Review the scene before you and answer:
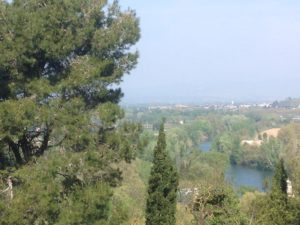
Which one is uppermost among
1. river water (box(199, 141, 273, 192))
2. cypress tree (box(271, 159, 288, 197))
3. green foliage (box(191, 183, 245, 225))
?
cypress tree (box(271, 159, 288, 197))

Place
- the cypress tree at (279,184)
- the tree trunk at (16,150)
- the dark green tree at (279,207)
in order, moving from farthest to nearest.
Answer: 1. the cypress tree at (279,184)
2. the dark green tree at (279,207)
3. the tree trunk at (16,150)

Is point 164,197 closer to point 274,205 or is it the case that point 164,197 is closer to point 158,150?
point 158,150

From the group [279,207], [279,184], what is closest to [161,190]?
[279,207]

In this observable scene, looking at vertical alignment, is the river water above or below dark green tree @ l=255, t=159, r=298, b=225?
below

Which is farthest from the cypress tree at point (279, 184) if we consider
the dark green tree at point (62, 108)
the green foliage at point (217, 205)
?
the dark green tree at point (62, 108)

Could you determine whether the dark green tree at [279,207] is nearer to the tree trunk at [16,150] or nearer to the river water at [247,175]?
the tree trunk at [16,150]

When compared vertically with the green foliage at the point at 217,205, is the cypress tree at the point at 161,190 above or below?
above

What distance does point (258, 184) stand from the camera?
5166 cm

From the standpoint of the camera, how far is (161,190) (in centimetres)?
1288

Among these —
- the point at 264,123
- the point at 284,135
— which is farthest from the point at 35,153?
the point at 264,123

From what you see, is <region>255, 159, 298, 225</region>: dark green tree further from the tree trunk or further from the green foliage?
the tree trunk

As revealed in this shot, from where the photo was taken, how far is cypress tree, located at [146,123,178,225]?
1269cm

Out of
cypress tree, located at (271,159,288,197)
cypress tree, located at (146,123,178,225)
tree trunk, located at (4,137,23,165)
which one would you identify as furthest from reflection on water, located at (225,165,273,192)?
tree trunk, located at (4,137,23,165)

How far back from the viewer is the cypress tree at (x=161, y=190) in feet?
41.6
